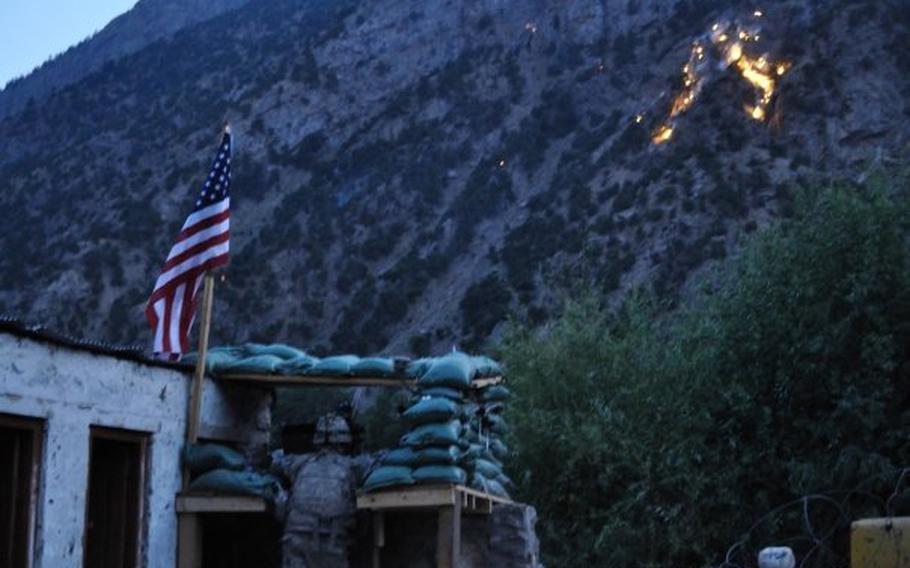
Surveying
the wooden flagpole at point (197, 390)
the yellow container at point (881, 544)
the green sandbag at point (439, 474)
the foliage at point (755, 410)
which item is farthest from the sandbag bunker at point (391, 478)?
the foliage at point (755, 410)

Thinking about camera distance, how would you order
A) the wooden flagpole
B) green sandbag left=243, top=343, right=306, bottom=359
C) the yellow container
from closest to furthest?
1. the yellow container
2. the wooden flagpole
3. green sandbag left=243, top=343, right=306, bottom=359

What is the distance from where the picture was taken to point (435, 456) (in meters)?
10.7

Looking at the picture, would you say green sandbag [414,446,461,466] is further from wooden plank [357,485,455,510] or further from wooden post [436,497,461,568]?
wooden post [436,497,461,568]

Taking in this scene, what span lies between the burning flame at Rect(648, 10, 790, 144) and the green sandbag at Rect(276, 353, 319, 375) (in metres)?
35.4

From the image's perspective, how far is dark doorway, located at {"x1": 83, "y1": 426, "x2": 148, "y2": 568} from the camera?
10656 mm

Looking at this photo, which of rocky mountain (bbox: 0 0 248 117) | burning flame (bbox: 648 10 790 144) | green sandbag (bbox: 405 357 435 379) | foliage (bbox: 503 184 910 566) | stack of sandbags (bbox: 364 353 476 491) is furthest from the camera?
rocky mountain (bbox: 0 0 248 117)

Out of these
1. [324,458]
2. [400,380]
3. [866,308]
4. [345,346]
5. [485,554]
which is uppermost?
[345,346]

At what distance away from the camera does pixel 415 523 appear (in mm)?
11508

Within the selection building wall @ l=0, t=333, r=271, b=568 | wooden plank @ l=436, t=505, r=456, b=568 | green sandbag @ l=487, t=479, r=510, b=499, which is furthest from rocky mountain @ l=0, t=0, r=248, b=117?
wooden plank @ l=436, t=505, r=456, b=568

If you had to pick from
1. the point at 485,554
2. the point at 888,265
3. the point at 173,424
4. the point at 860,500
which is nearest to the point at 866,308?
the point at 888,265

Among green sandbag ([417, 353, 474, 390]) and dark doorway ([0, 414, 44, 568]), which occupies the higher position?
green sandbag ([417, 353, 474, 390])

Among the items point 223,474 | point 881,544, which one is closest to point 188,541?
point 223,474

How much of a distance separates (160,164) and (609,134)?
22592mm

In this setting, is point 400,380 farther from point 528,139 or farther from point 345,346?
point 528,139
